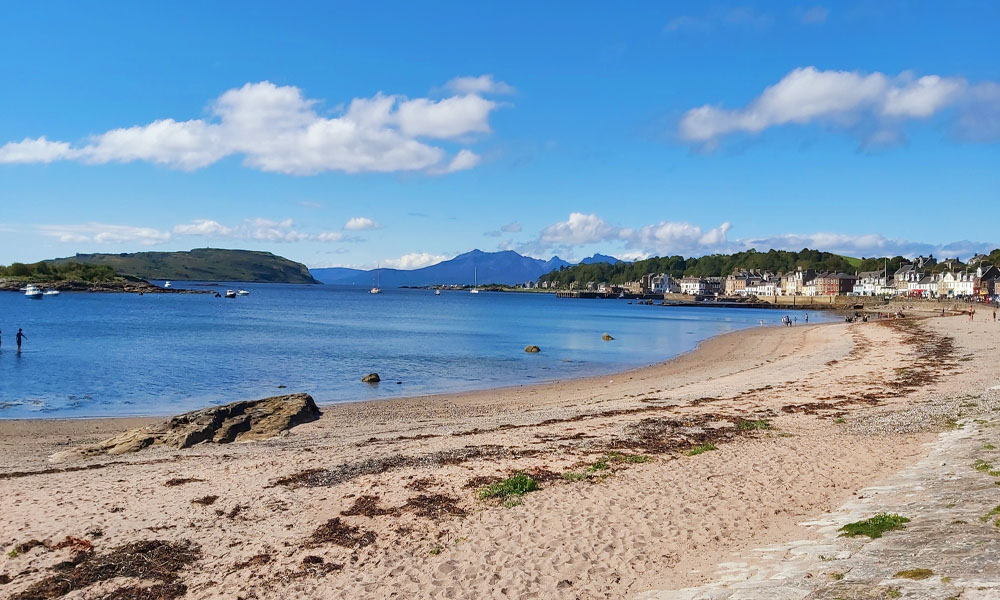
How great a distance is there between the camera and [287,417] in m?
24.8

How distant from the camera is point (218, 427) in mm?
22312

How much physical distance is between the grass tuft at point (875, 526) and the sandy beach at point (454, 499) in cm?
86

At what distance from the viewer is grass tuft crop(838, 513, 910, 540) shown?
9227mm

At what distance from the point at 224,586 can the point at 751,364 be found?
143 ft

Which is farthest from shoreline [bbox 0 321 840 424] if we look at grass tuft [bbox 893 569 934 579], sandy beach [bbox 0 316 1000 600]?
grass tuft [bbox 893 569 934 579]

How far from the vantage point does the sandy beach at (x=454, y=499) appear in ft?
29.9

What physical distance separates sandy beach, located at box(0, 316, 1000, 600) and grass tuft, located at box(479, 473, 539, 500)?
0.85 feet

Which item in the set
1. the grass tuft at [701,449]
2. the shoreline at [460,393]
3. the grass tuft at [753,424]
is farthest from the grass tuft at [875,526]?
the shoreline at [460,393]

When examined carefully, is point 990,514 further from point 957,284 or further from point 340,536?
point 957,284

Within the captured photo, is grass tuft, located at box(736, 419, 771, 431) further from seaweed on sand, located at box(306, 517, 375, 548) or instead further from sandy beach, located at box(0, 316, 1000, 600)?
seaweed on sand, located at box(306, 517, 375, 548)

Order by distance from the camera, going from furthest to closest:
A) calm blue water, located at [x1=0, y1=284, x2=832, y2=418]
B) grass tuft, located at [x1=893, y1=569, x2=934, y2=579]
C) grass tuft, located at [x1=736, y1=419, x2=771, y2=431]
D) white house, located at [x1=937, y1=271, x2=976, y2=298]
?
white house, located at [x1=937, y1=271, x2=976, y2=298]
calm blue water, located at [x1=0, y1=284, x2=832, y2=418]
grass tuft, located at [x1=736, y1=419, x2=771, y2=431]
grass tuft, located at [x1=893, y1=569, x2=934, y2=579]

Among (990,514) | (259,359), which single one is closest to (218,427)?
(990,514)

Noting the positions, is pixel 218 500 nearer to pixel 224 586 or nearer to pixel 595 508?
pixel 224 586

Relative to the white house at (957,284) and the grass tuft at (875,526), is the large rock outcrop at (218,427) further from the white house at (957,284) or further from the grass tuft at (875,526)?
the white house at (957,284)
